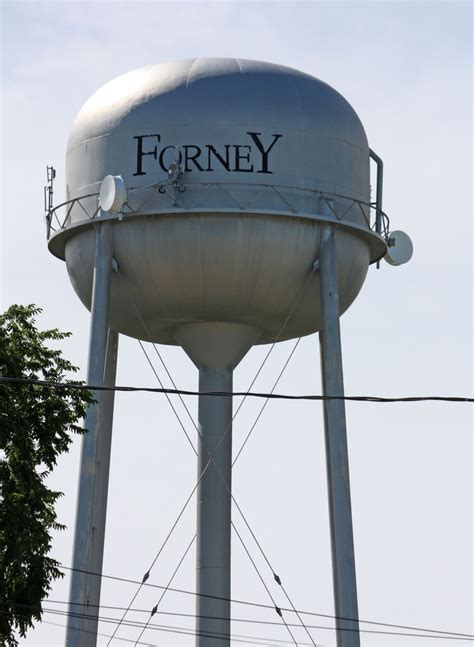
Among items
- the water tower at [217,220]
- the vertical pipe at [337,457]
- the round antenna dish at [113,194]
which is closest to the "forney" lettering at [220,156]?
the water tower at [217,220]

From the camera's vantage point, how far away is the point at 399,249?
37438mm

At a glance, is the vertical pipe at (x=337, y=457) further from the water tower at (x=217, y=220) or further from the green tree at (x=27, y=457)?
the green tree at (x=27, y=457)

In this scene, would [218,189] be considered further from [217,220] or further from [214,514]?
[214,514]

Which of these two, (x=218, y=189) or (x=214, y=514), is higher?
(x=218, y=189)

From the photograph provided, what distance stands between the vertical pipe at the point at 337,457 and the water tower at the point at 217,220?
3 cm

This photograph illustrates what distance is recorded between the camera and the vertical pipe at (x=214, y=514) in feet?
119

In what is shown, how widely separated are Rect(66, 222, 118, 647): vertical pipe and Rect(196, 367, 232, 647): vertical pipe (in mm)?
2115

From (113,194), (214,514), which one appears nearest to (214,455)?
(214,514)

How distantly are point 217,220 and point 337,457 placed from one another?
5175mm

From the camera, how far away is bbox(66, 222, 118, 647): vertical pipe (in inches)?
1305

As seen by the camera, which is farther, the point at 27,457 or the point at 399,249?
the point at 399,249

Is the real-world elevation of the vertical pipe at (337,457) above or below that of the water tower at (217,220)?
below

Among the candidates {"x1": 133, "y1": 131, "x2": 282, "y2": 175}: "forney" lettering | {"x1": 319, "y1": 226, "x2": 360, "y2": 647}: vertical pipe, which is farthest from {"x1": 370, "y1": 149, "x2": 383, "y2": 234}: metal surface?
{"x1": 133, "y1": 131, "x2": 282, "y2": 175}: "forney" lettering

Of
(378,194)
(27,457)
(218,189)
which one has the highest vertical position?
(378,194)
